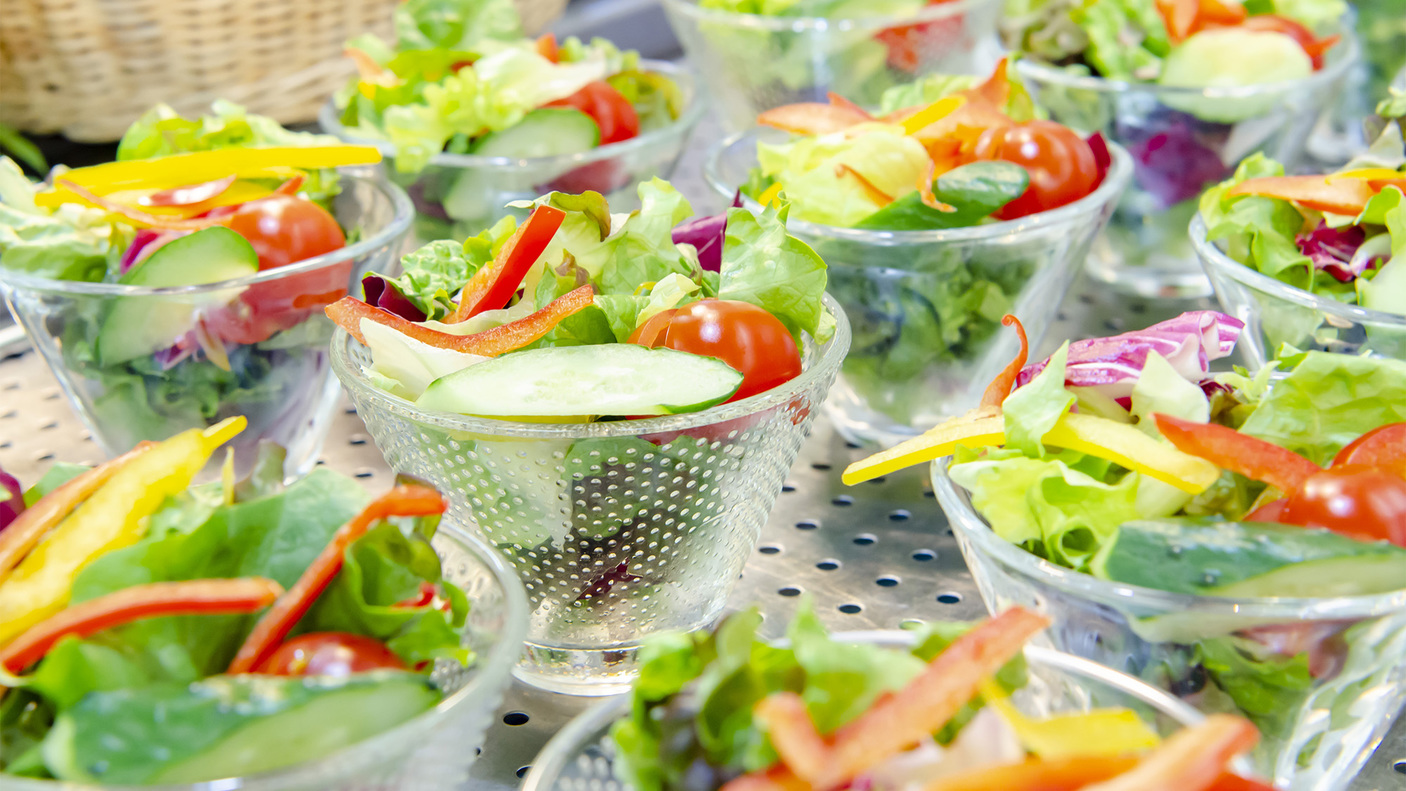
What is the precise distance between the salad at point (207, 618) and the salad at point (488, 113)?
0.57 meters

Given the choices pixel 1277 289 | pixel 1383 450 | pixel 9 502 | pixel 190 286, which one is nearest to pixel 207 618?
pixel 9 502

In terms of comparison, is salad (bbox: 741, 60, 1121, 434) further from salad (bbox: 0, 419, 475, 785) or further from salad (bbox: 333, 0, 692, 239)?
salad (bbox: 0, 419, 475, 785)

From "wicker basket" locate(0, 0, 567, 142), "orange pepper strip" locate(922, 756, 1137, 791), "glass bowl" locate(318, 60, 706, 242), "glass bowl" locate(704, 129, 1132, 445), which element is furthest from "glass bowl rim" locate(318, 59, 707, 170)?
"orange pepper strip" locate(922, 756, 1137, 791)

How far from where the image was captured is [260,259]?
0.90 metres

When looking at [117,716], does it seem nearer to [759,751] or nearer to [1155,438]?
[759,751]

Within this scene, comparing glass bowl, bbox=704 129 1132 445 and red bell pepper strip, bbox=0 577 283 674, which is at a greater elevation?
red bell pepper strip, bbox=0 577 283 674

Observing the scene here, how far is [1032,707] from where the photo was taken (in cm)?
51

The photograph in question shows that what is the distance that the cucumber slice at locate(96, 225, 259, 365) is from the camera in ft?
2.77

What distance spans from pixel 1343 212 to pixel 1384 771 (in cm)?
38

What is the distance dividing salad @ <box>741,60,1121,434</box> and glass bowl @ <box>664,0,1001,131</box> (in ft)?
1.21

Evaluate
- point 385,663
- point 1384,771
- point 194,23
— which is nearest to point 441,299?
point 385,663

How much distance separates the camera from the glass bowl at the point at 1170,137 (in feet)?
3.83

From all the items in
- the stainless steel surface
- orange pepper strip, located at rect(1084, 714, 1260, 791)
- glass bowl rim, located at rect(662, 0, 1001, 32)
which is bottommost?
the stainless steel surface

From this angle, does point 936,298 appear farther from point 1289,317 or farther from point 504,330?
point 504,330
